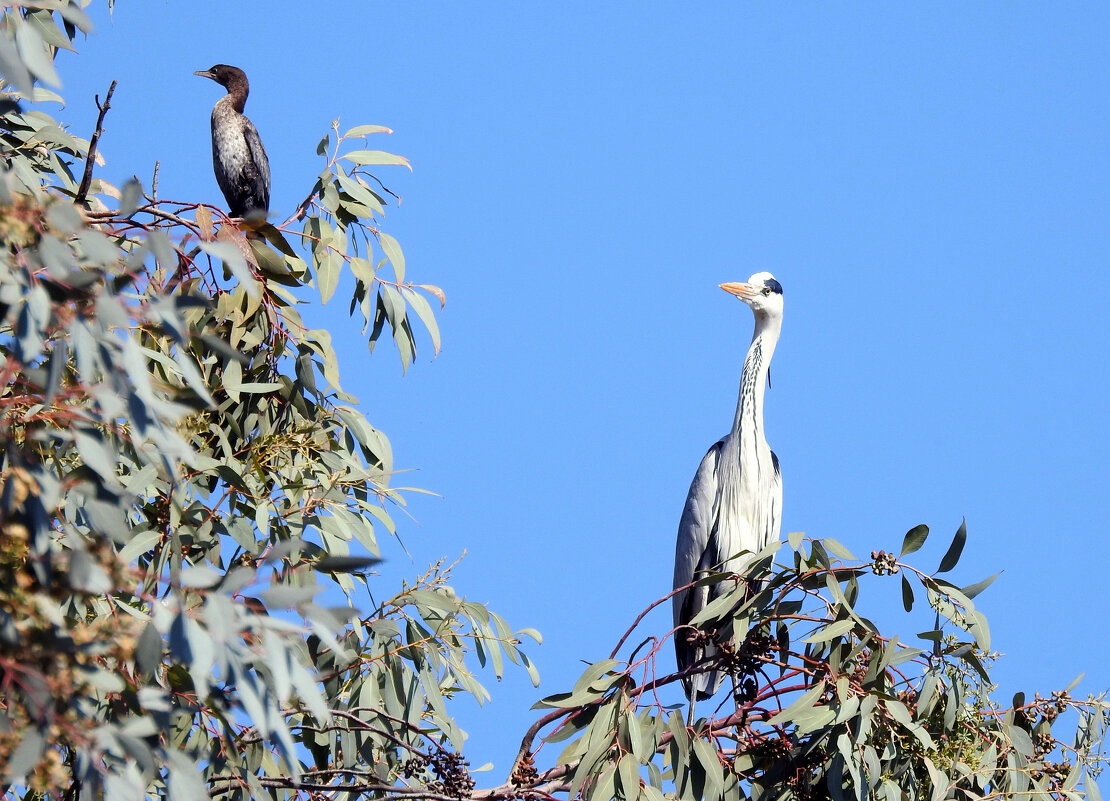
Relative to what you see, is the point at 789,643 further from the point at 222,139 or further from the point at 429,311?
the point at 222,139

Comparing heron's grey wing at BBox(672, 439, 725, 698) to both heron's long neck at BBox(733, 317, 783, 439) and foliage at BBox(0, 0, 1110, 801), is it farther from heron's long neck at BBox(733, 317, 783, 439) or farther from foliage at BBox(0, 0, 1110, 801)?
foliage at BBox(0, 0, 1110, 801)

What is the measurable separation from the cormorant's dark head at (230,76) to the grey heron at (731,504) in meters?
2.73

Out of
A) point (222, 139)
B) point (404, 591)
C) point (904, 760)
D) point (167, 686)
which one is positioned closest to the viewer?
point (167, 686)

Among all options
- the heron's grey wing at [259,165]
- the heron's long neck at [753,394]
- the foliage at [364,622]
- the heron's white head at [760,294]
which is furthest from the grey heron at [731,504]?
the heron's grey wing at [259,165]

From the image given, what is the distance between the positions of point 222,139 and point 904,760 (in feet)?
13.2

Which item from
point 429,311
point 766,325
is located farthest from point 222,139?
point 429,311

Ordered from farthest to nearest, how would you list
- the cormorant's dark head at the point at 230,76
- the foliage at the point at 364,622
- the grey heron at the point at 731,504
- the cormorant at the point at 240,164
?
the cormorant's dark head at the point at 230,76
the cormorant at the point at 240,164
the grey heron at the point at 731,504
the foliage at the point at 364,622

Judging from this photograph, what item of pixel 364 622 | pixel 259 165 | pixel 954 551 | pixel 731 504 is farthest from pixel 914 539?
pixel 259 165

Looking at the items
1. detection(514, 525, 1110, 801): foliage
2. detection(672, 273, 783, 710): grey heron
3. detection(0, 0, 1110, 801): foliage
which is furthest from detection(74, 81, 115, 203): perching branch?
detection(672, 273, 783, 710): grey heron

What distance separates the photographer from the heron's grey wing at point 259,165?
513 cm

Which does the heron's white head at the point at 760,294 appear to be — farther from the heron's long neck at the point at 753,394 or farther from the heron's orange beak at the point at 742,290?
the heron's long neck at the point at 753,394

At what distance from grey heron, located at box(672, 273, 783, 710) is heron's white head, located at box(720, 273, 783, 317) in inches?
4.2

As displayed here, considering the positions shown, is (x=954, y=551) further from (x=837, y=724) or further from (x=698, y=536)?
(x=698, y=536)

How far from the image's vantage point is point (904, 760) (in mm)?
2178
